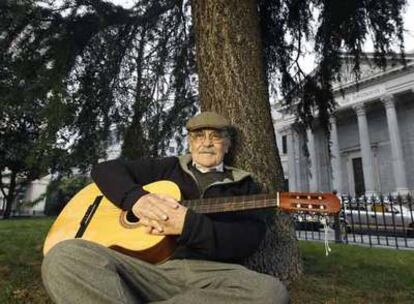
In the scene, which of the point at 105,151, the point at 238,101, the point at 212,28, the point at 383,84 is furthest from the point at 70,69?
the point at 383,84

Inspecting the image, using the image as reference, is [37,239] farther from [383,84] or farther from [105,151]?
[383,84]

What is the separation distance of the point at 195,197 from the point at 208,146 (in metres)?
0.40

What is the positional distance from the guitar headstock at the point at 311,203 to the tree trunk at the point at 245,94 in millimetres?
965

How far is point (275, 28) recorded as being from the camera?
15.7 ft

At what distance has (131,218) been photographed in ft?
7.29

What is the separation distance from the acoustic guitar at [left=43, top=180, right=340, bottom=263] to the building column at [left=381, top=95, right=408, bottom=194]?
31.4m

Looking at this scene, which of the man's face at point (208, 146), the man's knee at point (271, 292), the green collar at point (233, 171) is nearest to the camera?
the man's knee at point (271, 292)

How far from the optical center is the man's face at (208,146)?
8.42 feet

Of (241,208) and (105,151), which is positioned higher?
(105,151)

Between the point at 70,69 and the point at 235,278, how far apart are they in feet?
10.2

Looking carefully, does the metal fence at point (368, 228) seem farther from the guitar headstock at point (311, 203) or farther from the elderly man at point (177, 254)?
the guitar headstock at point (311, 203)

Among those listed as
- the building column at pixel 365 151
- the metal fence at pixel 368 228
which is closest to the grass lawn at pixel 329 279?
the metal fence at pixel 368 228

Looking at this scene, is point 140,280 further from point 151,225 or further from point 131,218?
point 131,218

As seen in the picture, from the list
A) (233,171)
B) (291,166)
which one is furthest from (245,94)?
(291,166)
